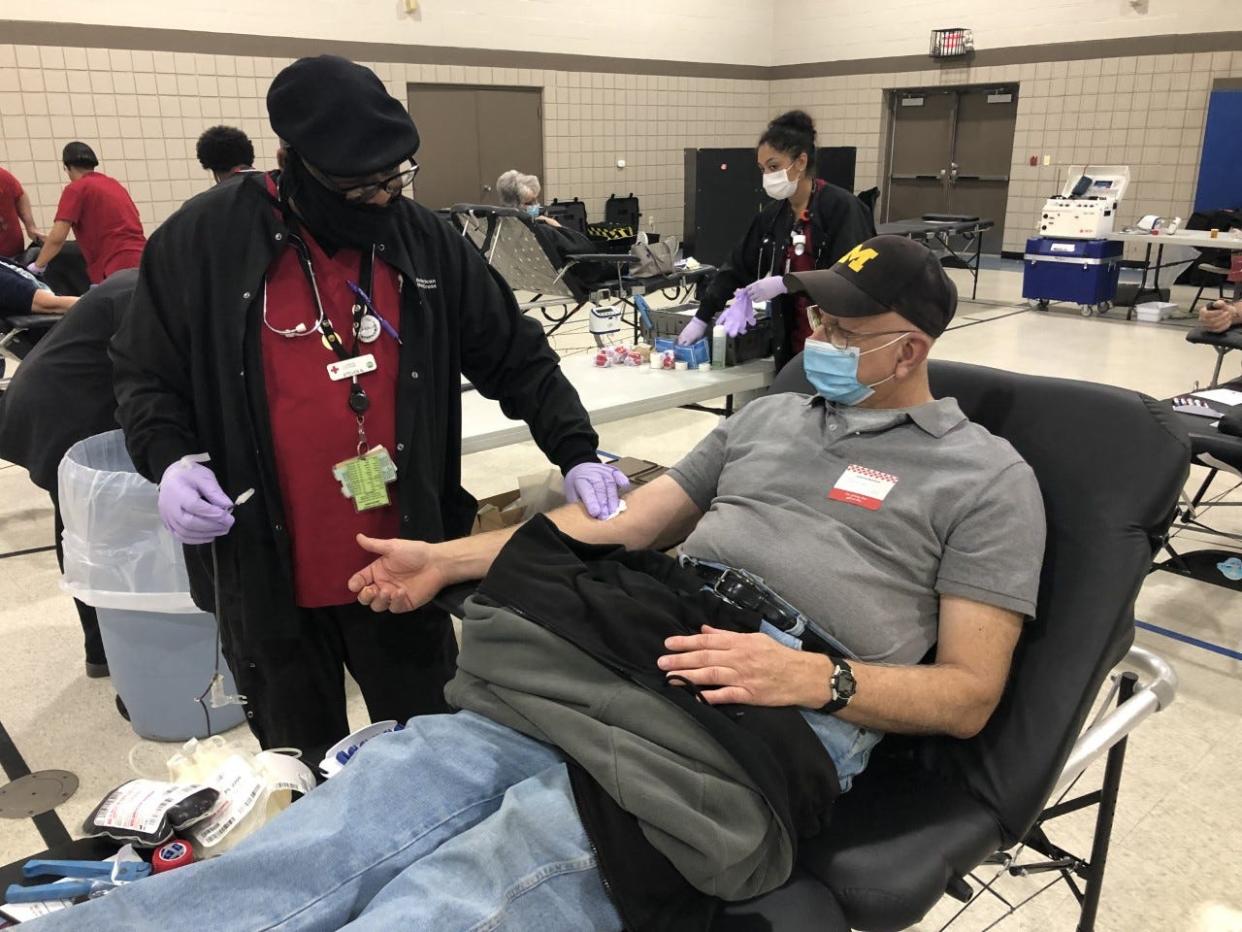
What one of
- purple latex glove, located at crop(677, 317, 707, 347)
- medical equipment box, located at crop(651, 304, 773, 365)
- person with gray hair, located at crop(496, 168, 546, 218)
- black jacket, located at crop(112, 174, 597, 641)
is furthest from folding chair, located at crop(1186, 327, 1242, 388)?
person with gray hair, located at crop(496, 168, 546, 218)

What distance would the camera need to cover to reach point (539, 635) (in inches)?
46.8

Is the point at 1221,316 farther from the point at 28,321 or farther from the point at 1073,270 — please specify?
the point at 28,321

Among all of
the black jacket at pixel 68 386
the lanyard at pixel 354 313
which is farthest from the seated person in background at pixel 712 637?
the black jacket at pixel 68 386

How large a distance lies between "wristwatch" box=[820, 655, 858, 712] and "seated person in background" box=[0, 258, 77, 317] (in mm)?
3321

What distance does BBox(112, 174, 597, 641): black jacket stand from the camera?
4.55ft

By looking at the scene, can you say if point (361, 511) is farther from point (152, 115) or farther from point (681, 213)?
point (681, 213)

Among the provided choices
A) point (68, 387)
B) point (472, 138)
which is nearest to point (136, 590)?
point (68, 387)

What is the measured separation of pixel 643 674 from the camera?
1147 mm

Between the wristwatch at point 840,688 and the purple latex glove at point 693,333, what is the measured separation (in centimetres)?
212

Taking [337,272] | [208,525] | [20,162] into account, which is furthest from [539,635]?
[20,162]

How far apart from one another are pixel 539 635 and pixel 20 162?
7.23 metres

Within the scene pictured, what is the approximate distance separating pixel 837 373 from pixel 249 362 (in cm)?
97

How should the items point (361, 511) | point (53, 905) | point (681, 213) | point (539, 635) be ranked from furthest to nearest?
1. point (681, 213)
2. point (361, 511)
3. point (539, 635)
4. point (53, 905)

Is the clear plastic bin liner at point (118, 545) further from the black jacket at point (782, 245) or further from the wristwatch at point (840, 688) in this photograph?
the black jacket at point (782, 245)
